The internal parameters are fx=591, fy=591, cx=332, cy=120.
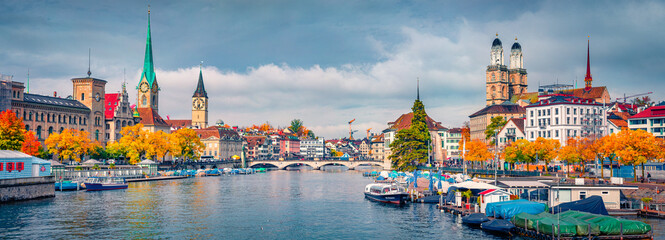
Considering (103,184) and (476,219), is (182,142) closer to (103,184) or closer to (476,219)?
(103,184)

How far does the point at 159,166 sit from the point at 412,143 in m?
68.7

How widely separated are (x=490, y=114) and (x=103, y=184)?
400 ft

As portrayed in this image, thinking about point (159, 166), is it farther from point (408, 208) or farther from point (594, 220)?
point (594, 220)

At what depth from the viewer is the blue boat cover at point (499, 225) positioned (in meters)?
46.4

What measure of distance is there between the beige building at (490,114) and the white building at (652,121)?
62.1 meters

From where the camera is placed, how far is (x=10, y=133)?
311ft

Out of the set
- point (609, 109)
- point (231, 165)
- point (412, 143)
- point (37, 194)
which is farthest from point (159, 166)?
point (609, 109)

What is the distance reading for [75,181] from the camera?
97.6 meters

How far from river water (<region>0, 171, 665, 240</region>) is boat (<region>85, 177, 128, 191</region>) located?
10.1m

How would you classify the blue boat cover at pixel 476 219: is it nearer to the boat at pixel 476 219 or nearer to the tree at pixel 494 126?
the boat at pixel 476 219

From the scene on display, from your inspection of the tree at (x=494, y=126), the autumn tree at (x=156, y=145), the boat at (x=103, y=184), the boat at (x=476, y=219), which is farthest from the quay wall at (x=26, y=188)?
the tree at (x=494, y=126)

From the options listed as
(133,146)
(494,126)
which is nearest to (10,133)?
(133,146)

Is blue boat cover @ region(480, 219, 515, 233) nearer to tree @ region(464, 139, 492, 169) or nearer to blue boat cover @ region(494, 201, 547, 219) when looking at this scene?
blue boat cover @ region(494, 201, 547, 219)

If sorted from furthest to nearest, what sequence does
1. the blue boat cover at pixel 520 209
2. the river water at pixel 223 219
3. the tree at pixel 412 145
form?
the tree at pixel 412 145 < the river water at pixel 223 219 < the blue boat cover at pixel 520 209
